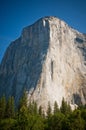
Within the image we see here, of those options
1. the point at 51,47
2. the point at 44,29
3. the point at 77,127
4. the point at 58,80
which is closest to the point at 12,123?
the point at 77,127

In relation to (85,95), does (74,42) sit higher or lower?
higher

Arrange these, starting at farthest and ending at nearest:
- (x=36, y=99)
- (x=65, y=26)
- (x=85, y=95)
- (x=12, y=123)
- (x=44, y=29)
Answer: (x=65, y=26), (x=44, y=29), (x=85, y=95), (x=36, y=99), (x=12, y=123)

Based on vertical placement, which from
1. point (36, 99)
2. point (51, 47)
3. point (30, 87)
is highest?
point (51, 47)

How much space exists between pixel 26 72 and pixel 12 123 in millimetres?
71672

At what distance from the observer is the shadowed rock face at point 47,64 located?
11494 cm

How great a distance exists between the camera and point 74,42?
143250 millimetres

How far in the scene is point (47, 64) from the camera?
391ft

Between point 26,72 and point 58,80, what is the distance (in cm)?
1705

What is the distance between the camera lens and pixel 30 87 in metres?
114

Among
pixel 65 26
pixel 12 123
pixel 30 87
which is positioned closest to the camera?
pixel 12 123

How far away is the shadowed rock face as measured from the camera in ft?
377

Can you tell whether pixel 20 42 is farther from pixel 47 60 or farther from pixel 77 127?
pixel 77 127

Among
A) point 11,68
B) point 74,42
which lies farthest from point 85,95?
point 11,68

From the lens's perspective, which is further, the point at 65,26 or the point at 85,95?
the point at 65,26
